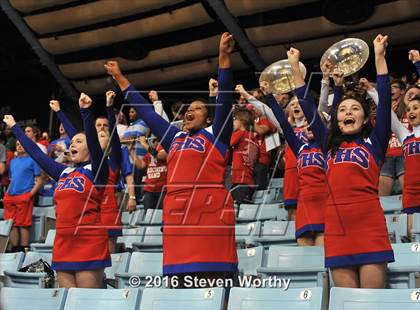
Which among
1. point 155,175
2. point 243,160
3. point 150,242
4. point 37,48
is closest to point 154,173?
point 155,175

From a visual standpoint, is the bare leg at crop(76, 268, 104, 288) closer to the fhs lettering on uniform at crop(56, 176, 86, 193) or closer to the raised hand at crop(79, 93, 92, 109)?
the fhs lettering on uniform at crop(56, 176, 86, 193)

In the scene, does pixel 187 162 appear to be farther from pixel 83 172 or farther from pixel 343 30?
pixel 343 30

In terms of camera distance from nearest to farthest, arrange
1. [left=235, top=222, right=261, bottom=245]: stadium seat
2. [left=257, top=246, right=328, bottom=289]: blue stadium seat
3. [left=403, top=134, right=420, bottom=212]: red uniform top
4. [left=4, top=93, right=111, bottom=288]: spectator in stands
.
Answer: [left=257, top=246, right=328, bottom=289]: blue stadium seat < [left=4, top=93, right=111, bottom=288]: spectator in stands < [left=403, top=134, right=420, bottom=212]: red uniform top < [left=235, top=222, right=261, bottom=245]: stadium seat

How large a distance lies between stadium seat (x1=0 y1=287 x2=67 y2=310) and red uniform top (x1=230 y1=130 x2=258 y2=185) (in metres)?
3.67

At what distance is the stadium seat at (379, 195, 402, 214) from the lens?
562 cm

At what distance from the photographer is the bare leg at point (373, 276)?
3602 mm

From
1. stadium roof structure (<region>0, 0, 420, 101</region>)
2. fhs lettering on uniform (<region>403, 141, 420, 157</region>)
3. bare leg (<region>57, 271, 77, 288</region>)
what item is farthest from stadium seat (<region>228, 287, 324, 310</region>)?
stadium roof structure (<region>0, 0, 420, 101</region>)

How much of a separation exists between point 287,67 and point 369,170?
1.93 metres

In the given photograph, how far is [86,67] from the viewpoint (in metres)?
11.9

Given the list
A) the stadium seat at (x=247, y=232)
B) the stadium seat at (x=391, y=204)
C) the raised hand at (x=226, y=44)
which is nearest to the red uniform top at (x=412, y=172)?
the stadium seat at (x=391, y=204)

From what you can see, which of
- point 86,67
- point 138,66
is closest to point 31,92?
point 86,67

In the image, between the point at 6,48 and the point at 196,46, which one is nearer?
the point at 196,46

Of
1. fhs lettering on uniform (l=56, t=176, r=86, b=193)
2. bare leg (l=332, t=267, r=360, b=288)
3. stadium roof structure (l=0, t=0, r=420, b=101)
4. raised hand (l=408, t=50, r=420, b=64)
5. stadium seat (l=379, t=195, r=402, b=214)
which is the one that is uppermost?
stadium roof structure (l=0, t=0, r=420, b=101)

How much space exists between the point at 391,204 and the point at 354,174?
2045 millimetres
